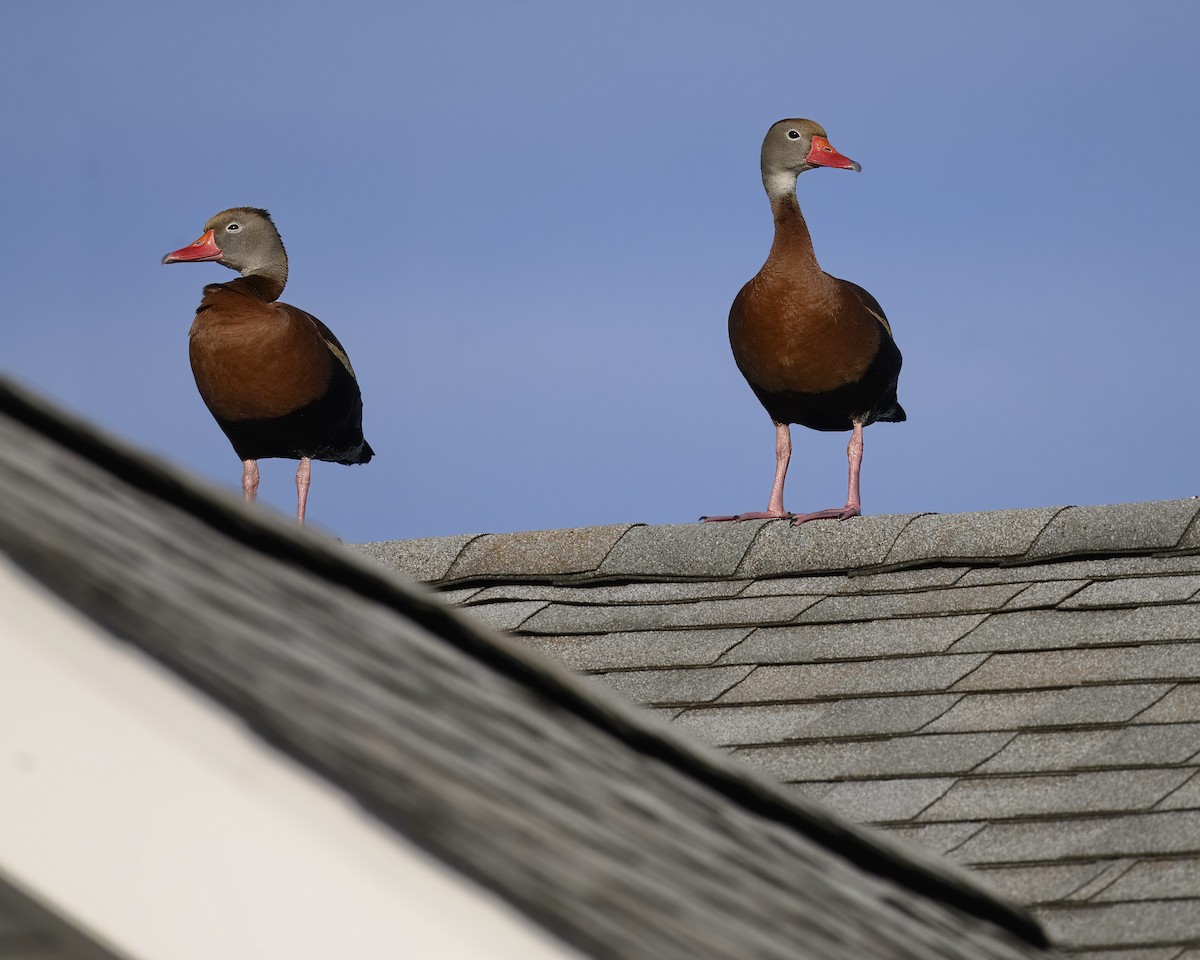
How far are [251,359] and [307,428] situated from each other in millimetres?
418

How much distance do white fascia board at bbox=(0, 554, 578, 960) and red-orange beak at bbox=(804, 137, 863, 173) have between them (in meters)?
6.39

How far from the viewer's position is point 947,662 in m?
3.59

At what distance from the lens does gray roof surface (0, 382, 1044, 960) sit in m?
0.95

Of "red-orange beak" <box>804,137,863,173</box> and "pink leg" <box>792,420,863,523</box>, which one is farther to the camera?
"red-orange beak" <box>804,137,863,173</box>

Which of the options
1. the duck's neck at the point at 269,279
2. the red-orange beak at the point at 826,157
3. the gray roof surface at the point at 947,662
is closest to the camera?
the gray roof surface at the point at 947,662

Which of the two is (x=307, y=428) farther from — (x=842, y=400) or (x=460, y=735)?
(x=460, y=735)

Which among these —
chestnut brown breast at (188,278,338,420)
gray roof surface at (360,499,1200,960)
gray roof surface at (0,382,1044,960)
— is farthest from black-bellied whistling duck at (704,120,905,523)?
gray roof surface at (0,382,1044,960)

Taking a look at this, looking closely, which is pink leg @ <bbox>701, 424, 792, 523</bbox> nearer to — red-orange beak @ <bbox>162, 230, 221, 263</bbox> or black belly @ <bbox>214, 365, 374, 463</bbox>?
black belly @ <bbox>214, 365, 374, 463</bbox>

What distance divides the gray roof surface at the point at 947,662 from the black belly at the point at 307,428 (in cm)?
249

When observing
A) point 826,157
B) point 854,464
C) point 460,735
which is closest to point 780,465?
point 854,464

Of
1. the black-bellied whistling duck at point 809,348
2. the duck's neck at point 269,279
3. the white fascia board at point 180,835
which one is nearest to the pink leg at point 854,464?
the black-bellied whistling duck at point 809,348

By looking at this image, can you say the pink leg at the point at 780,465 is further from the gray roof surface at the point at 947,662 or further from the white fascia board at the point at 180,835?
the white fascia board at the point at 180,835

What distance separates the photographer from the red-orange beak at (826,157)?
7.11 metres

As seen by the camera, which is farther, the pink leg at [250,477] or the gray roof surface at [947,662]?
the pink leg at [250,477]
